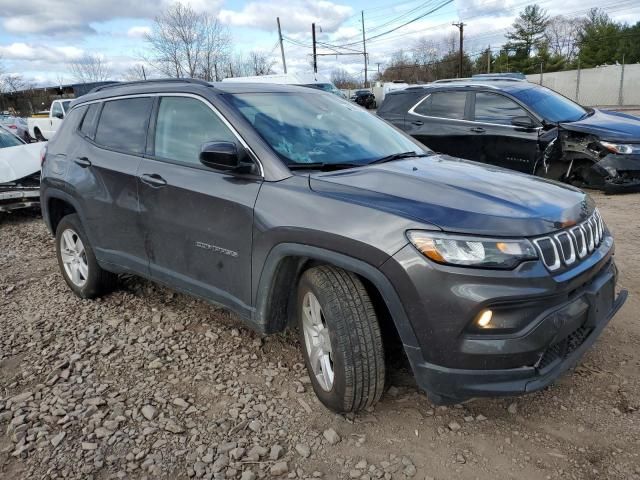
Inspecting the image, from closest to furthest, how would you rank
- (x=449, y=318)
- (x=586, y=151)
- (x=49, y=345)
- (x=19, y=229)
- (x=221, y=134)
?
(x=449, y=318) → (x=221, y=134) → (x=49, y=345) → (x=586, y=151) → (x=19, y=229)

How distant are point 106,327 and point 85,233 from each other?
2.63ft

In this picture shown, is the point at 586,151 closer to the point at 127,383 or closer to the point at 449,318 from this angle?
the point at 449,318

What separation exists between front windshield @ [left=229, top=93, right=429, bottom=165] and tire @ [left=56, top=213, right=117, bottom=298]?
196cm

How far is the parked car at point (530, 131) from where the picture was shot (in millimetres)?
6801

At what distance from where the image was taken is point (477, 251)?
2.12 m

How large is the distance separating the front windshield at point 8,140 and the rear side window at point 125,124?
18.8 feet

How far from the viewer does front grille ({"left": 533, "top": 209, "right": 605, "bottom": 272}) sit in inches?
86.2

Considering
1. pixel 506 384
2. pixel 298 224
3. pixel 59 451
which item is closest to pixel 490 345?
pixel 506 384

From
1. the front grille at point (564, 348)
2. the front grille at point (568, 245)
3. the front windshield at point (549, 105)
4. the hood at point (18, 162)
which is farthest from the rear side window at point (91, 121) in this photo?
the front windshield at point (549, 105)

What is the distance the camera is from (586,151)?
6840 millimetres

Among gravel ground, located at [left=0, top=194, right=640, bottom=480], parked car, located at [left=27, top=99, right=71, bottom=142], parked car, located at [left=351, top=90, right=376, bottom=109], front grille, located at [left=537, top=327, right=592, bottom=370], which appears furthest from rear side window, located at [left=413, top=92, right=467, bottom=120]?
parked car, located at [left=351, top=90, right=376, bottom=109]

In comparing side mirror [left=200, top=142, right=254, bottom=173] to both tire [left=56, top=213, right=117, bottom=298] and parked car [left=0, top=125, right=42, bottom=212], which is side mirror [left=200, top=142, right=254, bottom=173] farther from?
parked car [left=0, top=125, right=42, bottom=212]

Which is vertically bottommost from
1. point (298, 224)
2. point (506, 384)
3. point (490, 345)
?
point (506, 384)

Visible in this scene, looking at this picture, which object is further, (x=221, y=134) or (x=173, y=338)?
(x=173, y=338)
